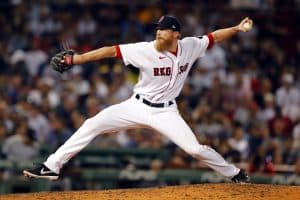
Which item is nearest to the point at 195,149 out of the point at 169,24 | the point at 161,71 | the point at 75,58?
the point at 161,71

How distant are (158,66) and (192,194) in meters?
1.37

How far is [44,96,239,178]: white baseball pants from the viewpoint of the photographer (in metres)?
8.70

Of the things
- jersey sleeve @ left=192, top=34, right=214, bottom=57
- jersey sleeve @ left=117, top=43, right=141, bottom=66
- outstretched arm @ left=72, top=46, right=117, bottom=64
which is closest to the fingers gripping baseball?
jersey sleeve @ left=192, top=34, right=214, bottom=57

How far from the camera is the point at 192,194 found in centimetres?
903

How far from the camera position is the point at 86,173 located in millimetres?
12938

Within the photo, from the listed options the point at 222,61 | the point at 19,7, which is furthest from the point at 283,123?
the point at 19,7

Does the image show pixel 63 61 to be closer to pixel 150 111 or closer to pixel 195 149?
pixel 150 111

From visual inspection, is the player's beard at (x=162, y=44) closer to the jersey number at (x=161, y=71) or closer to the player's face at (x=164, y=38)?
the player's face at (x=164, y=38)

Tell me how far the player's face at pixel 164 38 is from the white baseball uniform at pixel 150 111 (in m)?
0.06

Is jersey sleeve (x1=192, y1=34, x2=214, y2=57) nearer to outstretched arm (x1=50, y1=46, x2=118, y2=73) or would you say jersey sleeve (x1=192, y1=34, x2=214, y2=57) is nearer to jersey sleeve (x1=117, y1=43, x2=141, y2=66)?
jersey sleeve (x1=117, y1=43, x2=141, y2=66)

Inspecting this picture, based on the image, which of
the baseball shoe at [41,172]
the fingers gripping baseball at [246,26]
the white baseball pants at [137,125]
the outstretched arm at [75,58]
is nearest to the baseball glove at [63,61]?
the outstretched arm at [75,58]

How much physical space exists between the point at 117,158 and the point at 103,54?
5144 millimetres

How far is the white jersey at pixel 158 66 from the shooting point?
8.77 meters

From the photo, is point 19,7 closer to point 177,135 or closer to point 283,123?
point 283,123
